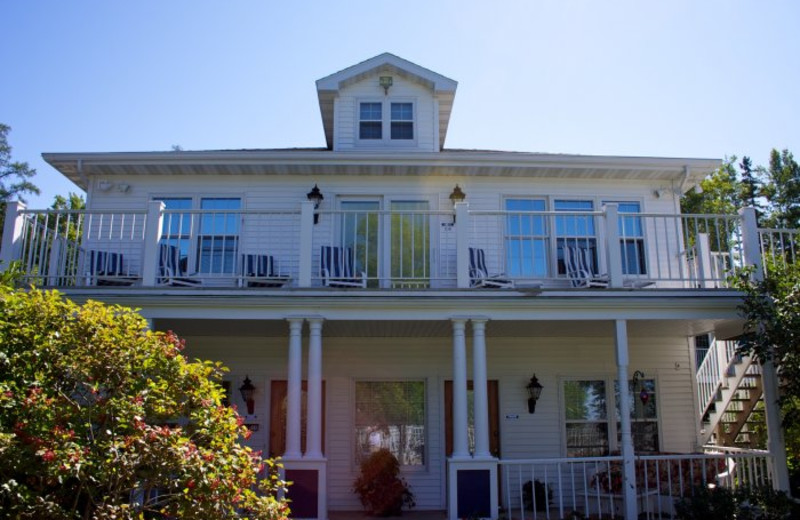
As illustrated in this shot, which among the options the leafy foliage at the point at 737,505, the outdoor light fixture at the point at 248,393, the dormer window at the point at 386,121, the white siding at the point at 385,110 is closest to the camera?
the leafy foliage at the point at 737,505

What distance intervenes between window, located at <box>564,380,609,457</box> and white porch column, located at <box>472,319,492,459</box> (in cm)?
298

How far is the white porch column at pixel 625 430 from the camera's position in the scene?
29.2ft

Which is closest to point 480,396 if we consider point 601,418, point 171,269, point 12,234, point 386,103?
point 601,418

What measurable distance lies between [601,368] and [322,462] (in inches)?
215

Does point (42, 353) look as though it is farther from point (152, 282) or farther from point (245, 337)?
point (245, 337)

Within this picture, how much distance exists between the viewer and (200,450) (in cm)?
549

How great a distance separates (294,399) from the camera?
919cm

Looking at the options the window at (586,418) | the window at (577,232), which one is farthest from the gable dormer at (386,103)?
the window at (586,418)

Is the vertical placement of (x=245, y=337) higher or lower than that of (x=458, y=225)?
lower

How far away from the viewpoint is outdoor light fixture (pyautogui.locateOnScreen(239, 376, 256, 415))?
11359 millimetres

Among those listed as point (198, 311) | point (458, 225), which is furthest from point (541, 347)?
point (198, 311)

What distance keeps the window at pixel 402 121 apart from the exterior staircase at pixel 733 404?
672cm

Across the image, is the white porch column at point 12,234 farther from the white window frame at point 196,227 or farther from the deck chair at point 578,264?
the deck chair at point 578,264

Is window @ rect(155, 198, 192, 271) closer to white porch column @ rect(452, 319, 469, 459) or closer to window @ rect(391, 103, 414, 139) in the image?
window @ rect(391, 103, 414, 139)
